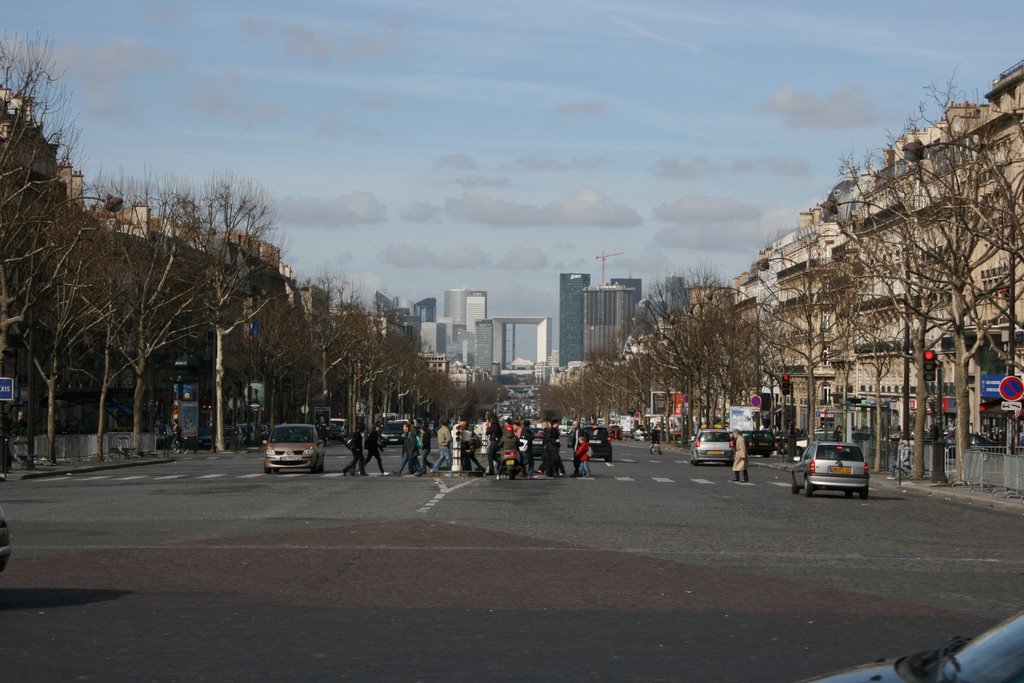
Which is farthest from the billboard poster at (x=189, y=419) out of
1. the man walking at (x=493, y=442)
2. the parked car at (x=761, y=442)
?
the man walking at (x=493, y=442)

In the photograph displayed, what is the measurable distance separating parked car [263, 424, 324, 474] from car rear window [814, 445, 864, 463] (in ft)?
61.5

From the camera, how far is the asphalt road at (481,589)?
37.2ft

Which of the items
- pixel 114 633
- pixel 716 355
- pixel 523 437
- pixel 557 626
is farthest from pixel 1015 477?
pixel 716 355

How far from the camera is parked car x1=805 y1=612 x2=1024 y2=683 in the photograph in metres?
5.17

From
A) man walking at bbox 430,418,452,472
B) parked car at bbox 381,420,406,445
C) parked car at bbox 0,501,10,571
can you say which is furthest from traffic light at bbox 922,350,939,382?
Result: parked car at bbox 381,420,406,445

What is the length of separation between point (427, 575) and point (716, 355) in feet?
291

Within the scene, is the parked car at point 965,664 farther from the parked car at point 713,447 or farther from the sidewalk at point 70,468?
the parked car at point 713,447

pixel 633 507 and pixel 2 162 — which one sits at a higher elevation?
pixel 2 162

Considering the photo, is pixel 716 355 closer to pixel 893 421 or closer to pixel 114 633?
pixel 893 421

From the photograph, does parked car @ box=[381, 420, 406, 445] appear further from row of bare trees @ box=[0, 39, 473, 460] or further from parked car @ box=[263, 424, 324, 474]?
parked car @ box=[263, 424, 324, 474]

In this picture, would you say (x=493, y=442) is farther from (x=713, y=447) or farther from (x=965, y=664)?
(x=965, y=664)

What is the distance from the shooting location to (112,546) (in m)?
20.9

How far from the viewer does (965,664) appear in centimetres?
544

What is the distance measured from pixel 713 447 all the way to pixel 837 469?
28764 mm
